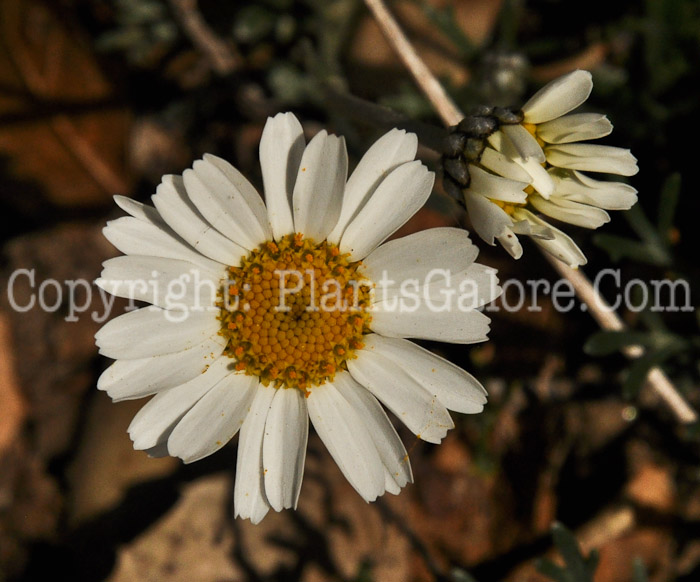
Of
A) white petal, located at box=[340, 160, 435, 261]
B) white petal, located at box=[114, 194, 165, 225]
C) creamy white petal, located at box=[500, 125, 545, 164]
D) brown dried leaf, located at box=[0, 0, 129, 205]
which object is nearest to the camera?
creamy white petal, located at box=[500, 125, 545, 164]

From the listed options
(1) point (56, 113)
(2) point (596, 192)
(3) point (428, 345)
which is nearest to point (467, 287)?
(2) point (596, 192)

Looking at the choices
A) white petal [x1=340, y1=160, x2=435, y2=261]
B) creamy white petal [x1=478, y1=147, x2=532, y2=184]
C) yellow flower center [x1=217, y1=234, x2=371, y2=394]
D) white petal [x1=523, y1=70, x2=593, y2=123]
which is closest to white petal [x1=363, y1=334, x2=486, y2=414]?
yellow flower center [x1=217, y1=234, x2=371, y2=394]

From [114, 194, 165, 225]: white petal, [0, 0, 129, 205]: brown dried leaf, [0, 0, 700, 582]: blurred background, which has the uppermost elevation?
[0, 0, 129, 205]: brown dried leaf

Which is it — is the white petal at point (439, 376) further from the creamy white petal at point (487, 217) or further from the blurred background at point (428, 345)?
the blurred background at point (428, 345)

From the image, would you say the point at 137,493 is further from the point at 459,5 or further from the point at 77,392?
the point at 459,5

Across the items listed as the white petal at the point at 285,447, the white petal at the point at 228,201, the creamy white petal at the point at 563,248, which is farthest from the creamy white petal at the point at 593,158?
the white petal at the point at 285,447

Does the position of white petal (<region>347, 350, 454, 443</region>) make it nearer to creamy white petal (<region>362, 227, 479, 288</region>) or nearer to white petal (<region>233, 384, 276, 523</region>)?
creamy white petal (<region>362, 227, 479, 288</region>)

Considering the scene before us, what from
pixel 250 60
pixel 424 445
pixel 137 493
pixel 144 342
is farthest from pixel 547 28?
pixel 137 493
